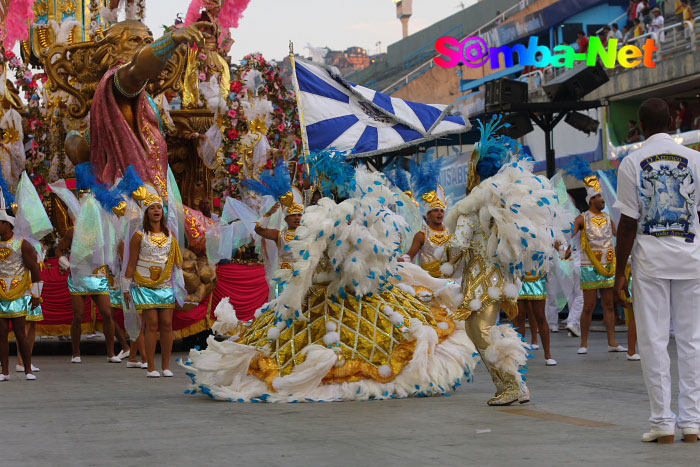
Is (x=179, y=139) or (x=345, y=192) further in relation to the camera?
(x=179, y=139)

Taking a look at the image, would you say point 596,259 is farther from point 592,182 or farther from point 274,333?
point 274,333

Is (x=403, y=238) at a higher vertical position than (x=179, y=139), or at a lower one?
lower

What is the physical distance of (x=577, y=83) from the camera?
52.0 ft

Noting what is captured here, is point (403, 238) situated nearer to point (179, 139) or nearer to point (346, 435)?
point (346, 435)

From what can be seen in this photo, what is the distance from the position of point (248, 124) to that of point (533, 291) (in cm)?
510

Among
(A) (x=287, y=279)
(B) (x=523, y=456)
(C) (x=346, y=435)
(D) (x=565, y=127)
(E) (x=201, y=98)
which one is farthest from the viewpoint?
(D) (x=565, y=127)

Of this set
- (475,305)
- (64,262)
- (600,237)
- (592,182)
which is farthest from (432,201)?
(475,305)

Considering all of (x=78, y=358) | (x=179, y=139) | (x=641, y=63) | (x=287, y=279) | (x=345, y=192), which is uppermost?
(x=641, y=63)

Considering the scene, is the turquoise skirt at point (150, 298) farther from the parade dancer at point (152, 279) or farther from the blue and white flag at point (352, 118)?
the blue and white flag at point (352, 118)

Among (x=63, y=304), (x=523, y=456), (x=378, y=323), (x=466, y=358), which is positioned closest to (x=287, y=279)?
(x=378, y=323)

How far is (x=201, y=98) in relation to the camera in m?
14.4

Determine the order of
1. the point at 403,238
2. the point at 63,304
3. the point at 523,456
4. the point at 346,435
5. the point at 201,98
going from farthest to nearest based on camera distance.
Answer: the point at 201,98 < the point at 63,304 < the point at 403,238 < the point at 346,435 < the point at 523,456

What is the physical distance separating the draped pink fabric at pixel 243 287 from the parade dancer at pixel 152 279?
3.20m

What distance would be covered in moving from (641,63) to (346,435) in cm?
1978
